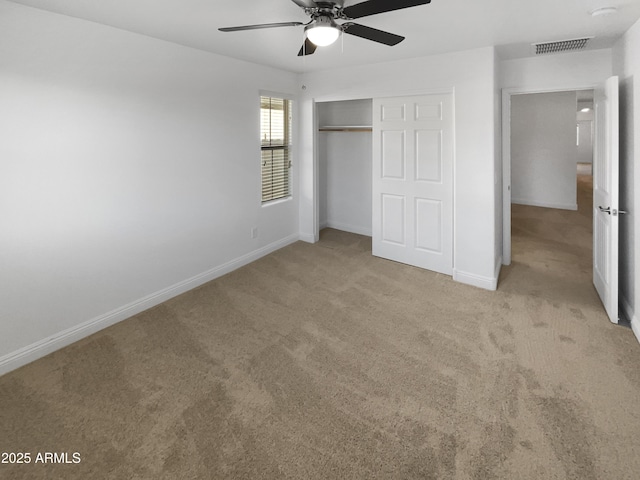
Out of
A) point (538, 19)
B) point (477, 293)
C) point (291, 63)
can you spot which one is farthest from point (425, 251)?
point (291, 63)

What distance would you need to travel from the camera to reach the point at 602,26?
292 centimetres

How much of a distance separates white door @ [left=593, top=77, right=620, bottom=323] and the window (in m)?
3.60

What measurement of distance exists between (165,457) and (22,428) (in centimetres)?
91

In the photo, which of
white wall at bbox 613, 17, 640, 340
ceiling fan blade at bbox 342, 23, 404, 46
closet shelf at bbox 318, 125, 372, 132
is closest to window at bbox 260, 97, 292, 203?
closet shelf at bbox 318, 125, 372, 132

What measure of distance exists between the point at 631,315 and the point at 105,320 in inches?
175

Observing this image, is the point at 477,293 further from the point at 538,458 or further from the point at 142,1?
the point at 142,1

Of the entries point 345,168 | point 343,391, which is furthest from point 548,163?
point 343,391

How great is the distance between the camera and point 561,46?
3.47 meters

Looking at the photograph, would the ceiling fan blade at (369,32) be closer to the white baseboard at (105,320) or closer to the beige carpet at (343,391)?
the beige carpet at (343,391)

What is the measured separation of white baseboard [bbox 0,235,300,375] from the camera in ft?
8.51

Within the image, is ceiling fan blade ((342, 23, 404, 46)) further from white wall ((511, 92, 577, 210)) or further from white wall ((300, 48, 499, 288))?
white wall ((511, 92, 577, 210))

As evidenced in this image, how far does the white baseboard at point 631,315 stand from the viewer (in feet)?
9.12

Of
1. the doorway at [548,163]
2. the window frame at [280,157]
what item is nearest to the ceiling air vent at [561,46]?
the window frame at [280,157]

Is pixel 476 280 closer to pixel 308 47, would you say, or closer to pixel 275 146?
pixel 308 47
